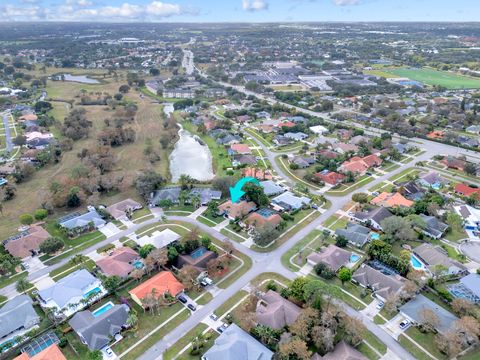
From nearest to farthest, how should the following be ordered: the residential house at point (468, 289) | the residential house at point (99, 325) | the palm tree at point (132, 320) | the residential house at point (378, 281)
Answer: the residential house at point (99, 325) < the palm tree at point (132, 320) < the residential house at point (468, 289) < the residential house at point (378, 281)

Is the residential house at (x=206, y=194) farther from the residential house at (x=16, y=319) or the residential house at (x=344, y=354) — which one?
the residential house at (x=344, y=354)

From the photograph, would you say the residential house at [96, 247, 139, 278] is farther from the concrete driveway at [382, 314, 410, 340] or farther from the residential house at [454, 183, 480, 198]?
the residential house at [454, 183, 480, 198]

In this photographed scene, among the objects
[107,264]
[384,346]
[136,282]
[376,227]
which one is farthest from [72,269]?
[376,227]

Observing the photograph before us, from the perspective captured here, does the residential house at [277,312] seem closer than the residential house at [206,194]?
Yes

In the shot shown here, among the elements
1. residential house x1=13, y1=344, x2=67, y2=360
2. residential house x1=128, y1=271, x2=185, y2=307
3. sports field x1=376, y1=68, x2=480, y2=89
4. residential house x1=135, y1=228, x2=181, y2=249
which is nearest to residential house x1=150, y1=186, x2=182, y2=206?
residential house x1=135, y1=228, x2=181, y2=249

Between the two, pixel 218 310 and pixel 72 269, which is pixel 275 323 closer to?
pixel 218 310

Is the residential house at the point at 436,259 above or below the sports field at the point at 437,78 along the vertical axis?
below

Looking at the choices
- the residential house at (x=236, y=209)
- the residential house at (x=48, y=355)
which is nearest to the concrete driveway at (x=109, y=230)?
the residential house at (x=236, y=209)

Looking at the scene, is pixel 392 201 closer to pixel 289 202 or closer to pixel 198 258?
pixel 289 202
